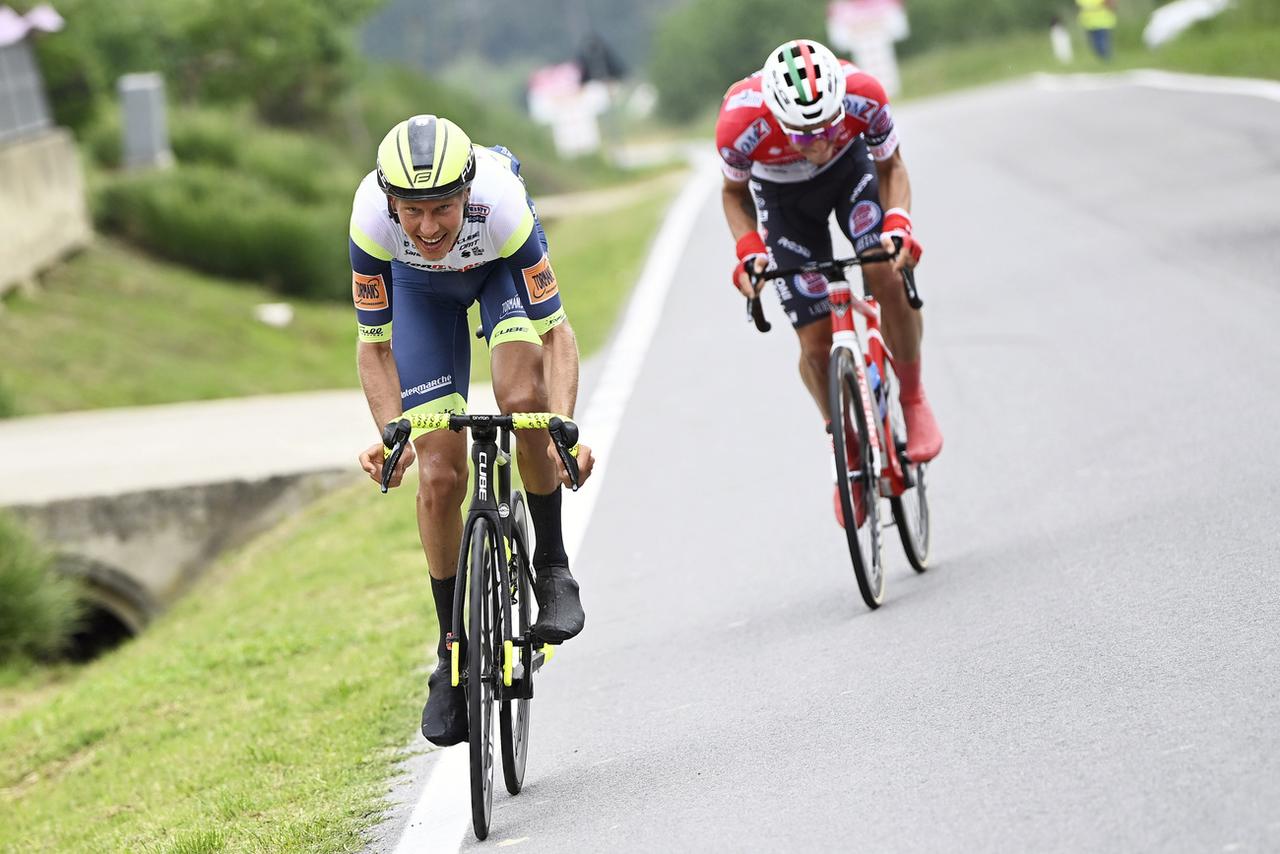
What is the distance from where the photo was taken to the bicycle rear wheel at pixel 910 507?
27.1ft

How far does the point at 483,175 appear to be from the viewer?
6.37 meters

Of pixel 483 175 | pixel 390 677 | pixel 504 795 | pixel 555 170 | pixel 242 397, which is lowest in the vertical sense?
pixel 555 170

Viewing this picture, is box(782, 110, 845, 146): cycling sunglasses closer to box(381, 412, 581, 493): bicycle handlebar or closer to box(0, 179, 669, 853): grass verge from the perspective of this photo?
box(381, 412, 581, 493): bicycle handlebar

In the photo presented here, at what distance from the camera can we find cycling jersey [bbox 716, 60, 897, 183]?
27.1 ft

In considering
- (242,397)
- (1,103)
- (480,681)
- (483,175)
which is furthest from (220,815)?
(1,103)

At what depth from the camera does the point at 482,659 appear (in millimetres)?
5824

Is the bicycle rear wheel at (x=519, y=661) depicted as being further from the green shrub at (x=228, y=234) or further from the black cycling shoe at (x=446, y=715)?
the green shrub at (x=228, y=234)

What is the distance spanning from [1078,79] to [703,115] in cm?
8458

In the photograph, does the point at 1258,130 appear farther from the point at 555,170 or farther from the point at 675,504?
the point at 555,170

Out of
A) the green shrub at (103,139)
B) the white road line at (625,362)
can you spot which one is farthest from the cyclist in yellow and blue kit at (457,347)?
the green shrub at (103,139)

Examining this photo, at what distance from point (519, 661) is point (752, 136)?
2.87 meters

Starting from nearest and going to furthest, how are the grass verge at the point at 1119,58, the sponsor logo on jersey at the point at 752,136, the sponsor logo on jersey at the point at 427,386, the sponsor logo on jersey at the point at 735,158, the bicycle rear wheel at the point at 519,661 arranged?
the bicycle rear wheel at the point at 519,661, the sponsor logo on jersey at the point at 427,386, the sponsor logo on jersey at the point at 752,136, the sponsor logo on jersey at the point at 735,158, the grass verge at the point at 1119,58

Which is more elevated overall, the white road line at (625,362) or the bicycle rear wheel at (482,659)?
the bicycle rear wheel at (482,659)

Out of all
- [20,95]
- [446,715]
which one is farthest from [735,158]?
[20,95]
